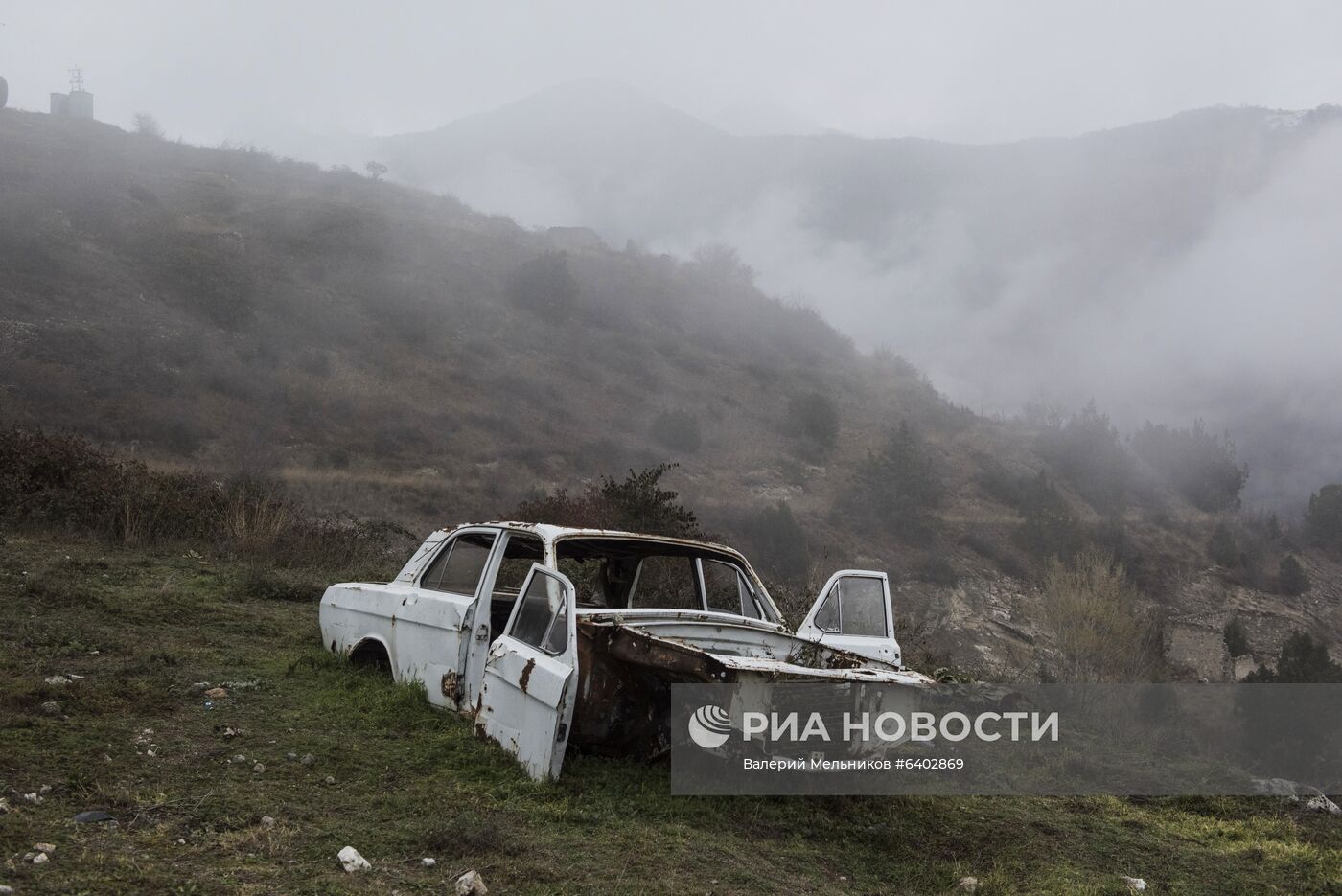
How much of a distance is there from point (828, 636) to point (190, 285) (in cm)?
3336

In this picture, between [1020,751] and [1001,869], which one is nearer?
[1001,869]

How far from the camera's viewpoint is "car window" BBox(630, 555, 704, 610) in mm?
6255

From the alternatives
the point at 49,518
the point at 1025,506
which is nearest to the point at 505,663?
the point at 49,518

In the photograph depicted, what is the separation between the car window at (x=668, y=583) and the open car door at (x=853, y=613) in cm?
82

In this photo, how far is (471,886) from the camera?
121 inches

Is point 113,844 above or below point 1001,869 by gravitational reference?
above

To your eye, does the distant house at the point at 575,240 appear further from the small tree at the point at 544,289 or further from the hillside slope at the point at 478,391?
the small tree at the point at 544,289

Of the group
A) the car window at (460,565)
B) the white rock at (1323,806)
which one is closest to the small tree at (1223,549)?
the white rock at (1323,806)

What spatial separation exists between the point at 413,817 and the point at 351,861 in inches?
23.9

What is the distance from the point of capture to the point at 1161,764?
7621mm

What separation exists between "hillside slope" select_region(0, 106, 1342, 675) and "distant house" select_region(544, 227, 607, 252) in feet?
12.4

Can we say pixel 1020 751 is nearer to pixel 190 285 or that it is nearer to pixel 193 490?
pixel 193 490

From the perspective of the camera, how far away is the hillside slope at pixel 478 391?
24.3 meters

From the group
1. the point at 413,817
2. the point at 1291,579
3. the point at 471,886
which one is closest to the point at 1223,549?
the point at 1291,579
